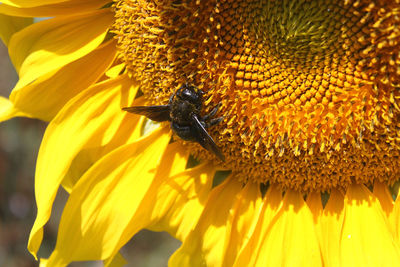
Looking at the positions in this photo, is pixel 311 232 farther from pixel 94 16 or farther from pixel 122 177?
pixel 94 16

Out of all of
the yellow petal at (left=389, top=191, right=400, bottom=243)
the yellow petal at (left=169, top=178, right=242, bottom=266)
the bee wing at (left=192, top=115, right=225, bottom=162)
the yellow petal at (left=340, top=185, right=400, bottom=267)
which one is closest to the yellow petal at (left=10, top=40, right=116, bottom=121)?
the bee wing at (left=192, top=115, right=225, bottom=162)

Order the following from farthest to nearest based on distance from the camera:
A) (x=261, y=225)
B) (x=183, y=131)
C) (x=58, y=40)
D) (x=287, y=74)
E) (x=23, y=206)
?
(x=23, y=206)
(x=261, y=225)
(x=58, y=40)
(x=183, y=131)
(x=287, y=74)

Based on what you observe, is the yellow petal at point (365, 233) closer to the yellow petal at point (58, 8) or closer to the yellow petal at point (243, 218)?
the yellow petal at point (243, 218)

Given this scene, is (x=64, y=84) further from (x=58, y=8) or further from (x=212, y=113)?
(x=212, y=113)

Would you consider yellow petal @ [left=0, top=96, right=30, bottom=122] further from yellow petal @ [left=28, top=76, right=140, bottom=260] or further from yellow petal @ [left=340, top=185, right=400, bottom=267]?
yellow petal @ [left=340, top=185, right=400, bottom=267]

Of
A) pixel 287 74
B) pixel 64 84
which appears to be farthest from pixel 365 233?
pixel 64 84
